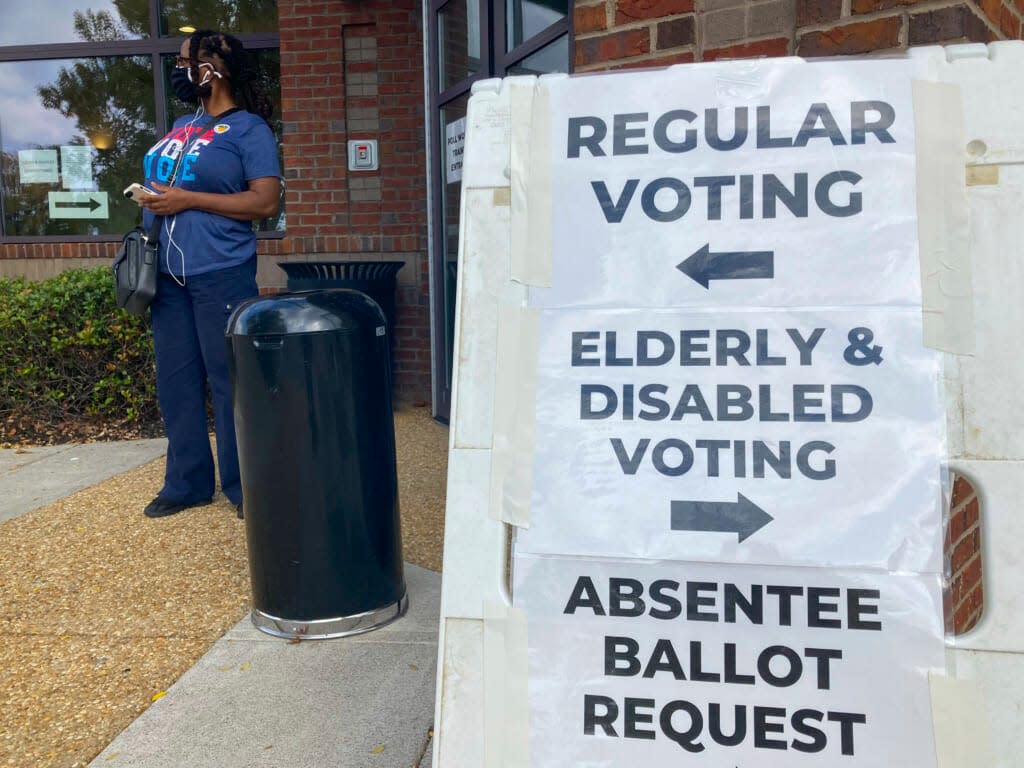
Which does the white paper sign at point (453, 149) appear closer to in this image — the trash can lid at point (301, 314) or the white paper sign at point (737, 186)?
the trash can lid at point (301, 314)

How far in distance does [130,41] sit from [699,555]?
8.41 m

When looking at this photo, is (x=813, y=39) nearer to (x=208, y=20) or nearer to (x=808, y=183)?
(x=808, y=183)

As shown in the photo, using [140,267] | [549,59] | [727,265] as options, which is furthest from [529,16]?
[727,265]

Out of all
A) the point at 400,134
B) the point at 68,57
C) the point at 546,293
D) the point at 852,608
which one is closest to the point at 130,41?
the point at 68,57

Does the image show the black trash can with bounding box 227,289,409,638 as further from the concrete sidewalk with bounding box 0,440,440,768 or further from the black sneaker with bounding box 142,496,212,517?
the black sneaker with bounding box 142,496,212,517

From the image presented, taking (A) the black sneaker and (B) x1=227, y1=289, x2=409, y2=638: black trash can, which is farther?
(A) the black sneaker

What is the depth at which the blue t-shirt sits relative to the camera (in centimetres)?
419

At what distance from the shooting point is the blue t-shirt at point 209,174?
419 cm

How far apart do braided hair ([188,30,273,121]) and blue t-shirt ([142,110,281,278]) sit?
22cm

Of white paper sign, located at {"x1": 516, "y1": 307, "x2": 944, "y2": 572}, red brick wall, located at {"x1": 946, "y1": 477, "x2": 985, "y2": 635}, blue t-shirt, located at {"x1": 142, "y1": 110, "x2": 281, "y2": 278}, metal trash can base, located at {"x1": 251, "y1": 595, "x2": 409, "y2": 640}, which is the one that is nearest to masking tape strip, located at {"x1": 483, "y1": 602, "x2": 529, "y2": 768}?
white paper sign, located at {"x1": 516, "y1": 307, "x2": 944, "y2": 572}

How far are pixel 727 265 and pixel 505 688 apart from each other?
2.65ft

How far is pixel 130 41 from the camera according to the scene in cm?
825

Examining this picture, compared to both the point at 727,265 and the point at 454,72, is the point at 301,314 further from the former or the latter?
the point at 454,72

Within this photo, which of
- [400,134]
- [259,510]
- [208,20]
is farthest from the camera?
[208,20]
